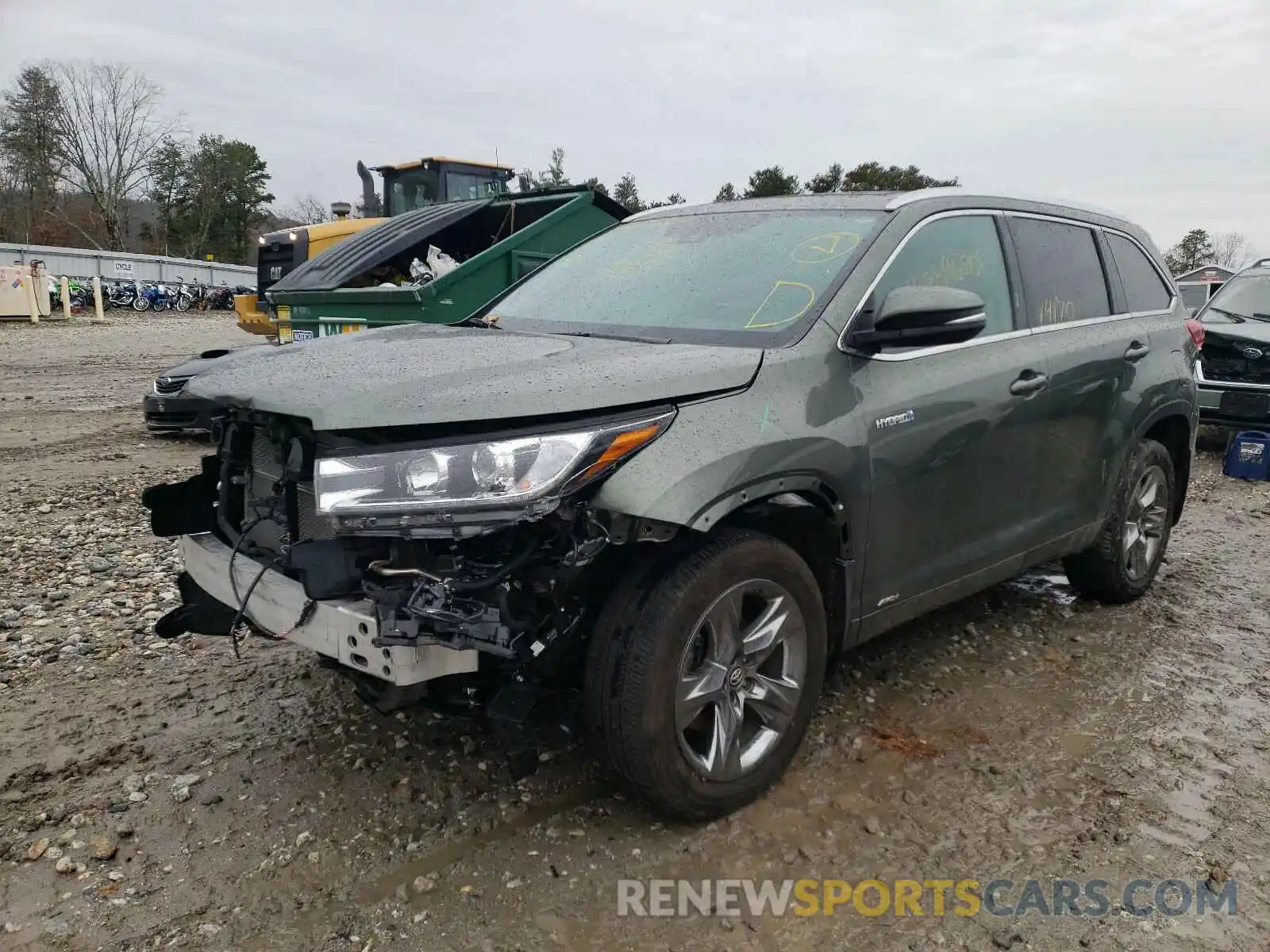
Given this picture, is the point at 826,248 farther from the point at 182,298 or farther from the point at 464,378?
the point at 182,298

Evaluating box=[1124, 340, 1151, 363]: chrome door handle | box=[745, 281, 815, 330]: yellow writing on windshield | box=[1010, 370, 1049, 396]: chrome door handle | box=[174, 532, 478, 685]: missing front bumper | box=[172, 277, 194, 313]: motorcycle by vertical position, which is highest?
→ box=[172, 277, 194, 313]: motorcycle

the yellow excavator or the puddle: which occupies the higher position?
the yellow excavator

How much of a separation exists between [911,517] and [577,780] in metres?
1.40

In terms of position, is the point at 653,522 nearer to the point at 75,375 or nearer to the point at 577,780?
the point at 577,780

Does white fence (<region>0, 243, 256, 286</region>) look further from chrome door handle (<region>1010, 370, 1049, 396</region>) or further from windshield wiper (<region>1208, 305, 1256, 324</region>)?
chrome door handle (<region>1010, 370, 1049, 396</region>)

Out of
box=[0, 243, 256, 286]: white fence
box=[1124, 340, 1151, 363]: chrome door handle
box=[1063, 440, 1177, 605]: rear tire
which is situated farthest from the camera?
box=[0, 243, 256, 286]: white fence

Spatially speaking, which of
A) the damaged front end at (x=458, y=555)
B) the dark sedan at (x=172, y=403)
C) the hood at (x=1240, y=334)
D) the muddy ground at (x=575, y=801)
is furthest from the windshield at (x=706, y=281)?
the hood at (x=1240, y=334)

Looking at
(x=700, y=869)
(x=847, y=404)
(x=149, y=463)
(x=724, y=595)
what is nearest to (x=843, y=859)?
(x=700, y=869)

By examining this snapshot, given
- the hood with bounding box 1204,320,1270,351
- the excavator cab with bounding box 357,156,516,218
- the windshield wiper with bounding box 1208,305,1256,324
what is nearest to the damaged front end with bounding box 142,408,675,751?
the hood with bounding box 1204,320,1270,351

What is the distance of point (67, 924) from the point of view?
7.59ft

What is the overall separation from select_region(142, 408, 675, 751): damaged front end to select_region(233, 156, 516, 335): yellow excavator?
931 centimetres

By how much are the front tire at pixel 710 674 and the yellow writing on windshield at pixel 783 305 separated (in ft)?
2.35

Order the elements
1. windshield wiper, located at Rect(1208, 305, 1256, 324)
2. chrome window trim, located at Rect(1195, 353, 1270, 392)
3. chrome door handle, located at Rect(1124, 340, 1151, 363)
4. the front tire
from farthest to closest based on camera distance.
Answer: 1. windshield wiper, located at Rect(1208, 305, 1256, 324)
2. chrome window trim, located at Rect(1195, 353, 1270, 392)
3. chrome door handle, located at Rect(1124, 340, 1151, 363)
4. the front tire

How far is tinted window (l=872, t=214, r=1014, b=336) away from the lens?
3186 mm
